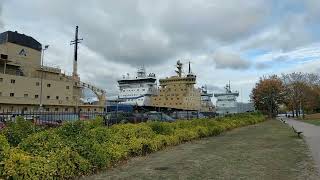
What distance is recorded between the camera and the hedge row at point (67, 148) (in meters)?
6.13

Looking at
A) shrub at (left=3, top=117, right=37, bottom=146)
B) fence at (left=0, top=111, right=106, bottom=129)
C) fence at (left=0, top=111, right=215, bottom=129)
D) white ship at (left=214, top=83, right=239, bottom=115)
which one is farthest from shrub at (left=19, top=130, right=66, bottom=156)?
white ship at (left=214, top=83, right=239, bottom=115)

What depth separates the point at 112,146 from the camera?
32.5ft

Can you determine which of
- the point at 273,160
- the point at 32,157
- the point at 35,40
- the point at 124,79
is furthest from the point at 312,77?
the point at 32,157

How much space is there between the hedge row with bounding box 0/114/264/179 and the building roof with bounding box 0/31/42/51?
1819 inches

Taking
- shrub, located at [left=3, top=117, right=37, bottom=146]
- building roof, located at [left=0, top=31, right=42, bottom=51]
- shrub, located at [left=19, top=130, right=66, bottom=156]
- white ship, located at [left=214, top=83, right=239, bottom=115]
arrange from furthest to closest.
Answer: white ship, located at [left=214, top=83, right=239, bottom=115] → building roof, located at [left=0, top=31, right=42, bottom=51] → shrub, located at [left=3, top=117, right=37, bottom=146] → shrub, located at [left=19, top=130, right=66, bottom=156]

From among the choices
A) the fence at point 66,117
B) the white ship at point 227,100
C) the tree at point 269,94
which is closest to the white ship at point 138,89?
the tree at point 269,94

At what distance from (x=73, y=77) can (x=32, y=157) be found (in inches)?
2289

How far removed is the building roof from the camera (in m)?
52.7

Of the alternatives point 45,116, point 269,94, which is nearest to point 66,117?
point 45,116

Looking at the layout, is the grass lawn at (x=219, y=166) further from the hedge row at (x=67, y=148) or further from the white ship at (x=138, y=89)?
the white ship at (x=138, y=89)

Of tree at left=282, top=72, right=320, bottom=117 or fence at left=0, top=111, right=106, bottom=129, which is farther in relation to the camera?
tree at left=282, top=72, right=320, bottom=117

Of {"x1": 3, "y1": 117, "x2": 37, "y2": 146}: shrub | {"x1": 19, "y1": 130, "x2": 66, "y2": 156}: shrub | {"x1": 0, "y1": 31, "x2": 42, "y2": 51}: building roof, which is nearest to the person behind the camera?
{"x1": 19, "y1": 130, "x2": 66, "y2": 156}: shrub

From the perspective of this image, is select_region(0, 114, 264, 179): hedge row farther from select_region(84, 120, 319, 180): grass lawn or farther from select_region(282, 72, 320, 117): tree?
A: select_region(282, 72, 320, 117): tree

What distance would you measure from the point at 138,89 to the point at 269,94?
33.2 m
